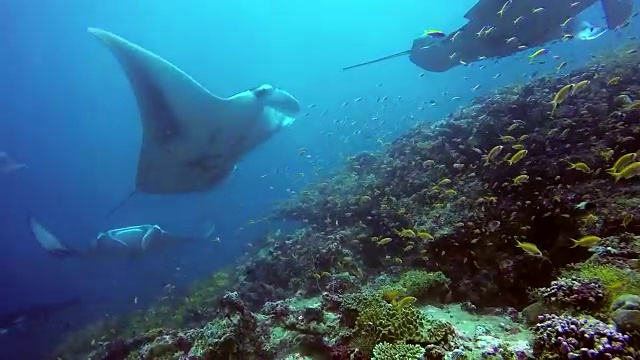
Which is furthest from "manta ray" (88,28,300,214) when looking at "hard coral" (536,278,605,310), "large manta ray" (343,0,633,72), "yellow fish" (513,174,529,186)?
"hard coral" (536,278,605,310)

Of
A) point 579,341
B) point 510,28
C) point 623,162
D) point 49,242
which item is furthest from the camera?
point 49,242

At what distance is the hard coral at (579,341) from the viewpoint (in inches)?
99.7

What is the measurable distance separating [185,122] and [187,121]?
1.6 inches

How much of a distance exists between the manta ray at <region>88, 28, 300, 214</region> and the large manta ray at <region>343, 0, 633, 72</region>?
10.5 ft

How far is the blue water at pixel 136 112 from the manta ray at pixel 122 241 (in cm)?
341

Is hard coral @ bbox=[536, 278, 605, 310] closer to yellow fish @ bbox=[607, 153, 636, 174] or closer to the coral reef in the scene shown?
the coral reef

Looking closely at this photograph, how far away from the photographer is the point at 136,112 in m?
74.6

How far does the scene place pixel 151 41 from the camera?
71062 millimetres

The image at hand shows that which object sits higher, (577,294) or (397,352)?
(577,294)

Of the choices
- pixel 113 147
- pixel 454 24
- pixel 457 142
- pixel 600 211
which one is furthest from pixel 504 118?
pixel 454 24

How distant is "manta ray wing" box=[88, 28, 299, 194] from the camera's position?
616 cm

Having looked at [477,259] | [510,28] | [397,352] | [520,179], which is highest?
[510,28]

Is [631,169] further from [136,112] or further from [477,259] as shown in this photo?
[136,112]

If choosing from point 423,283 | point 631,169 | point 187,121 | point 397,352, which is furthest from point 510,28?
point 397,352
